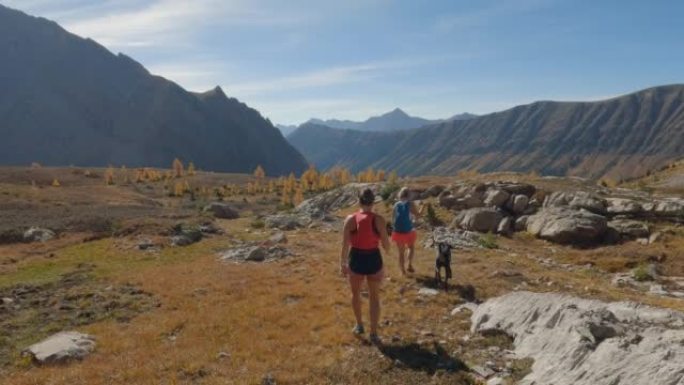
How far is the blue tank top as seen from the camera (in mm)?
20734

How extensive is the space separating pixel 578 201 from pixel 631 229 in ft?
16.0

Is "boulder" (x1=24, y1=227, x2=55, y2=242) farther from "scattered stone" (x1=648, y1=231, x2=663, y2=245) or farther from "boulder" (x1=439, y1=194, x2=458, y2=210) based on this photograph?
"scattered stone" (x1=648, y1=231, x2=663, y2=245)

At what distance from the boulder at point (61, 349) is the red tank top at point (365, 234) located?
8117mm

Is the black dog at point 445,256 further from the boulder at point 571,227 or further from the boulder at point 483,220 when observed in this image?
the boulder at point 483,220

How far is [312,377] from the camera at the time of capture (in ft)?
39.3

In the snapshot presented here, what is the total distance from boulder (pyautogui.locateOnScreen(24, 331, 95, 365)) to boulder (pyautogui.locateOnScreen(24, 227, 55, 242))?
3449cm

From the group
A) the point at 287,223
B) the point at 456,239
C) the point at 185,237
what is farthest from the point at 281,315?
the point at 287,223

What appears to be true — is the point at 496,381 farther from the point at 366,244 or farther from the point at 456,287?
the point at 456,287

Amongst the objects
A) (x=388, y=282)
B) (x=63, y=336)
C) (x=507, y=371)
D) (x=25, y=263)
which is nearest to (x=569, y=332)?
(x=507, y=371)

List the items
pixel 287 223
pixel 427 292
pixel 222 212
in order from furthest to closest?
pixel 222 212
pixel 287 223
pixel 427 292

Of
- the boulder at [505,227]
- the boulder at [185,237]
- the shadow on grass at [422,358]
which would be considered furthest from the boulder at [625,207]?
the boulder at [185,237]

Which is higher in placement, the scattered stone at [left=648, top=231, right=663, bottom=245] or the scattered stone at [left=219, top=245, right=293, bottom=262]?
the scattered stone at [left=648, top=231, right=663, bottom=245]

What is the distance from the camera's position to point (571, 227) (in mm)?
34688

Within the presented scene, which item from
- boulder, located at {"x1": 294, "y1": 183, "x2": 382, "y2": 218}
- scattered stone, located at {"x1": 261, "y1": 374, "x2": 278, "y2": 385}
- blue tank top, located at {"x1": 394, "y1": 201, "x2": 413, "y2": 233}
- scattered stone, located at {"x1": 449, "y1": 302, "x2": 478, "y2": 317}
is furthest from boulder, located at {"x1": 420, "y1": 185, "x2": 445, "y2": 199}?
scattered stone, located at {"x1": 261, "y1": 374, "x2": 278, "y2": 385}
